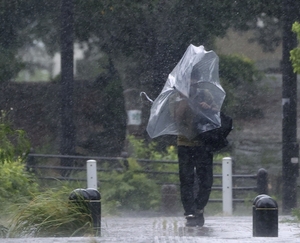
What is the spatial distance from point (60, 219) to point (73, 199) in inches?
10.0

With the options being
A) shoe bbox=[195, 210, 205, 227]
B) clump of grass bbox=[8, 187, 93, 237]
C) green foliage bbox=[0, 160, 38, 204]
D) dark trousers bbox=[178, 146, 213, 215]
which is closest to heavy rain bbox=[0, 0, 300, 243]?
green foliage bbox=[0, 160, 38, 204]

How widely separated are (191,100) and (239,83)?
10.4m

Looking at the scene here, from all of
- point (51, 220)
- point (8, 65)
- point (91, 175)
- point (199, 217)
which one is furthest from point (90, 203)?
point (8, 65)

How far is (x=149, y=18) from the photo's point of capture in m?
18.6

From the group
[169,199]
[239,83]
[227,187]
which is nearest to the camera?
[227,187]

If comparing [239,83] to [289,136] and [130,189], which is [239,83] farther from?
[130,189]

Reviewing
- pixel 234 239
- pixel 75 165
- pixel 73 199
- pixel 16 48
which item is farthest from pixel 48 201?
pixel 16 48

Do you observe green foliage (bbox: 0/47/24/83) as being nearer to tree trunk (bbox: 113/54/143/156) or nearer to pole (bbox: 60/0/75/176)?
tree trunk (bbox: 113/54/143/156)

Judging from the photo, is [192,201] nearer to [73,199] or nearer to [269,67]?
[73,199]

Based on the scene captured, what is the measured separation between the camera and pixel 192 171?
874 centimetres

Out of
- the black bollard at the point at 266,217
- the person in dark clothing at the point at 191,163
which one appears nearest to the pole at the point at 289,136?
the person in dark clothing at the point at 191,163

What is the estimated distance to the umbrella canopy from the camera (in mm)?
8648

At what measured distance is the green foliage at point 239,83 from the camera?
18.7 m

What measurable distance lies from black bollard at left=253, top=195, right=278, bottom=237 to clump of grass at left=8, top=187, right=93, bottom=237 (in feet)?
5.34
